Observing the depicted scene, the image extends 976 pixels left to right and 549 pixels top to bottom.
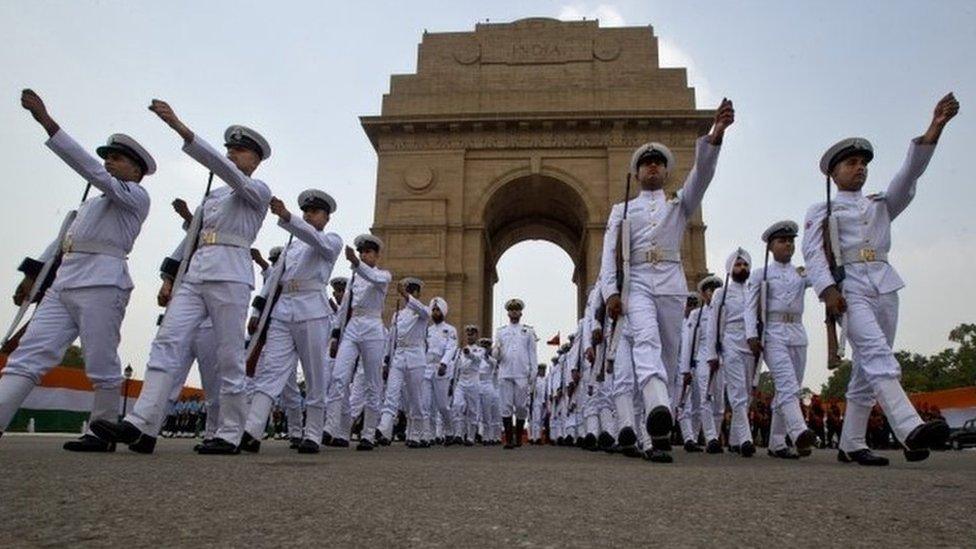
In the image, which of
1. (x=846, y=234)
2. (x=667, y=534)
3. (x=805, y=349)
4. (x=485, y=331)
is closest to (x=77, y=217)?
(x=667, y=534)

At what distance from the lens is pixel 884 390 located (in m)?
4.90

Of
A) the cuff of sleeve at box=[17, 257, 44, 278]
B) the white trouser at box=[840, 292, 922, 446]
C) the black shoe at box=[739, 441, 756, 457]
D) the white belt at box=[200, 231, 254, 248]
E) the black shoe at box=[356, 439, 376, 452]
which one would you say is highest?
the white belt at box=[200, 231, 254, 248]

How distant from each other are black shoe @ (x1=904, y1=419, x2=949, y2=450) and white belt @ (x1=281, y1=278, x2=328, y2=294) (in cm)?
504

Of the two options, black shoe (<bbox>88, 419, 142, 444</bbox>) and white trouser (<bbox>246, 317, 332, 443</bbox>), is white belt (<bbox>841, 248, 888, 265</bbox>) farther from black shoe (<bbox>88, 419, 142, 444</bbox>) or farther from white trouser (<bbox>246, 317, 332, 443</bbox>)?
black shoe (<bbox>88, 419, 142, 444</bbox>)

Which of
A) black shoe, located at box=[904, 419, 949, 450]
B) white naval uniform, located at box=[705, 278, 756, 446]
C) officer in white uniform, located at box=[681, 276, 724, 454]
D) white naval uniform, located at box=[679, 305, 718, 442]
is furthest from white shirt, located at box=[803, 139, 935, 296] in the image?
white naval uniform, located at box=[679, 305, 718, 442]

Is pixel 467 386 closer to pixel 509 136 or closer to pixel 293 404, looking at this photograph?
pixel 293 404

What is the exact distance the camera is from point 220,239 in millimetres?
5184

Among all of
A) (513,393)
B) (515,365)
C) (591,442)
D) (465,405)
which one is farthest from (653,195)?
(465,405)

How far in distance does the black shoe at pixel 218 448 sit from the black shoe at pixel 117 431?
0.58 metres

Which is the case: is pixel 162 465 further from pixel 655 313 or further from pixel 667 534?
pixel 655 313

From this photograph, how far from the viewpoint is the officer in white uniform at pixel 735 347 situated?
7.89 meters

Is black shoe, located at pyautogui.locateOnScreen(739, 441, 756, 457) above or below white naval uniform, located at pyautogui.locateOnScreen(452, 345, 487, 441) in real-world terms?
below

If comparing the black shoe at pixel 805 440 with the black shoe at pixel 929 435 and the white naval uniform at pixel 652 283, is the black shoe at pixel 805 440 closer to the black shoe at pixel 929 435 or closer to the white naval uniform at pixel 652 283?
the black shoe at pixel 929 435

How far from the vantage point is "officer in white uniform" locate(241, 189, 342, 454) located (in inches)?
238
